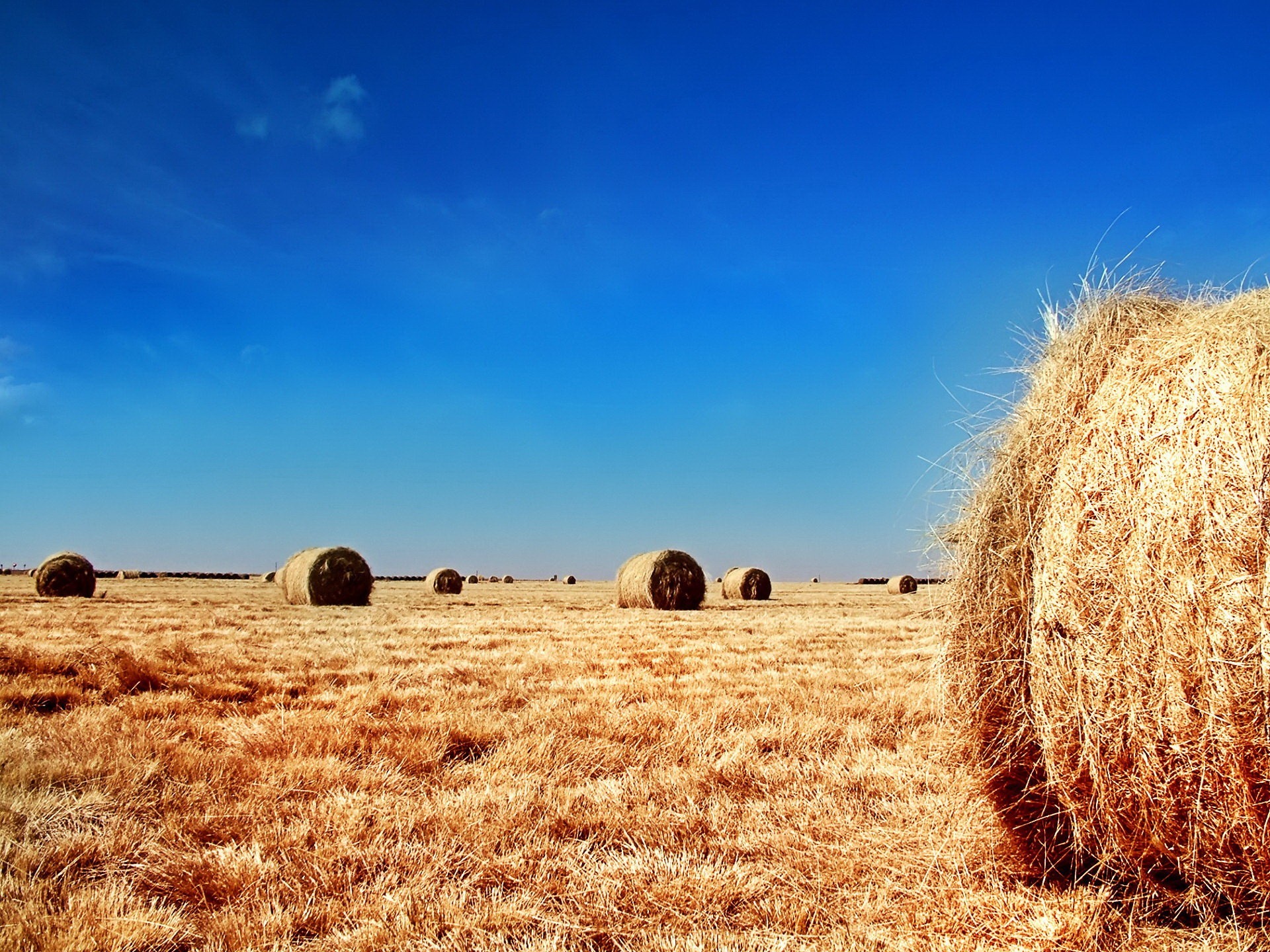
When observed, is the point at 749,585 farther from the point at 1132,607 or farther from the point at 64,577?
the point at 1132,607

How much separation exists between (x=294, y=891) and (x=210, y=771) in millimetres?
1768

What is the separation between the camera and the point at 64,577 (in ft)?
79.2

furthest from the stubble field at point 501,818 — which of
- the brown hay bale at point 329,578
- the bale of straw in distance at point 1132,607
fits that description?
the brown hay bale at point 329,578

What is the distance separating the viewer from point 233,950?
8.68ft

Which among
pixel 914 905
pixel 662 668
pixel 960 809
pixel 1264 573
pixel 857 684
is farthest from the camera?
pixel 662 668

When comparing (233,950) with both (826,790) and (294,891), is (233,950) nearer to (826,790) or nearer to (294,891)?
(294,891)

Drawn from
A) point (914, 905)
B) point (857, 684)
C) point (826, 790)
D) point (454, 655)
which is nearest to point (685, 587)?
point (454, 655)

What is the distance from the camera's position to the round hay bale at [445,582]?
113 feet

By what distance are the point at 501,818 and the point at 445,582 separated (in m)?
31.7

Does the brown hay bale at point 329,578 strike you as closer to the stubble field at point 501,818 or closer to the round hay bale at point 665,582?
the round hay bale at point 665,582

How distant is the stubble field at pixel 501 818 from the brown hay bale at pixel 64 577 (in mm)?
19710

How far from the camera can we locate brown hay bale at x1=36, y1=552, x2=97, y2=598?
2388 cm

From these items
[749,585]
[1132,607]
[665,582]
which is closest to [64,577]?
[665,582]

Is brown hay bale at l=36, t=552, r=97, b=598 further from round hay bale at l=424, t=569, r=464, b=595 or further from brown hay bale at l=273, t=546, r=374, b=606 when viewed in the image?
round hay bale at l=424, t=569, r=464, b=595
